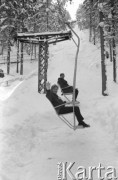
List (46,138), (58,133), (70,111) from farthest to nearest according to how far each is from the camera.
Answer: (58,133), (46,138), (70,111)

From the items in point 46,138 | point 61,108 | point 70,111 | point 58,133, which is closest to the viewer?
point 61,108

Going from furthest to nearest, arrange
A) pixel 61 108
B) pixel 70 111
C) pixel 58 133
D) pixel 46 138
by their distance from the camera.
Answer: pixel 58 133, pixel 46 138, pixel 70 111, pixel 61 108

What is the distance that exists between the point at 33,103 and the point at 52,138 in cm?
484

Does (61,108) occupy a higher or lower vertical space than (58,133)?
higher

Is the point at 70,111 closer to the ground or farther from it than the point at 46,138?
farther from it

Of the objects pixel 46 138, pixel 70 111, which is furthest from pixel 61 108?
pixel 46 138

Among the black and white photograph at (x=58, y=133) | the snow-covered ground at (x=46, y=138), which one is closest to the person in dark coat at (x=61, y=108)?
the black and white photograph at (x=58, y=133)

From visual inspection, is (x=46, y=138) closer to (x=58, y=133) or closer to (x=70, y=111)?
(x=58, y=133)

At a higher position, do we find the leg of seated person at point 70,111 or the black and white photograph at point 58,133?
the leg of seated person at point 70,111

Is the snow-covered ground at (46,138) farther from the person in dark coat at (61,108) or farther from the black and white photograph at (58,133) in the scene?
the person in dark coat at (61,108)

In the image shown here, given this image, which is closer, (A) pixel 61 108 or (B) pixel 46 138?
(A) pixel 61 108

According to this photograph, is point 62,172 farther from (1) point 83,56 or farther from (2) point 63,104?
(1) point 83,56

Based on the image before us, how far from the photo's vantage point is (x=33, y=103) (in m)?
14.5

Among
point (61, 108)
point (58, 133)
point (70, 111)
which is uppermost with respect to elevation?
point (61, 108)
